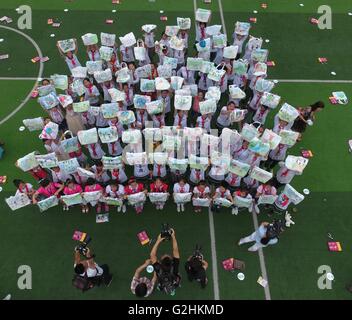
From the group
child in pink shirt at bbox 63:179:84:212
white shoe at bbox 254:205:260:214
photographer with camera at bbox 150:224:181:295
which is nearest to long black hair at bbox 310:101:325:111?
white shoe at bbox 254:205:260:214

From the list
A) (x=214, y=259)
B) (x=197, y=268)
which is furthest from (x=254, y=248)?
(x=197, y=268)

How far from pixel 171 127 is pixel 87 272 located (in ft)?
13.5

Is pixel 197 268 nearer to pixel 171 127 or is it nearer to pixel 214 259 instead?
pixel 214 259

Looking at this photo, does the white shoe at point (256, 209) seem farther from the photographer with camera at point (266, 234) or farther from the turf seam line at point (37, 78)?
the turf seam line at point (37, 78)

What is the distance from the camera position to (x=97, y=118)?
9.98 m

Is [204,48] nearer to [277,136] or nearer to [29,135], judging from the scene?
[277,136]

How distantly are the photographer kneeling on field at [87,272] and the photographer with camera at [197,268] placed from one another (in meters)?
2.01

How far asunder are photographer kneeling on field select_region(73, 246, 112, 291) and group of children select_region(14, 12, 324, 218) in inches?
66.4

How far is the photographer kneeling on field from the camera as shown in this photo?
726 cm

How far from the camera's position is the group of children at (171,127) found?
8625 millimetres

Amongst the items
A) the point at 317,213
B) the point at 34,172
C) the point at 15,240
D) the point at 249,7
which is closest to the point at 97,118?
the point at 34,172

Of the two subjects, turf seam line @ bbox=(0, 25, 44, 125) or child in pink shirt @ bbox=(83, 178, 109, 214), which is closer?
child in pink shirt @ bbox=(83, 178, 109, 214)

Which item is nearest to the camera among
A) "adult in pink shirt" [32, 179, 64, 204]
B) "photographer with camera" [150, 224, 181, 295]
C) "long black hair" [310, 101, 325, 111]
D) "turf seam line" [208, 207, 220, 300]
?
"photographer with camera" [150, 224, 181, 295]

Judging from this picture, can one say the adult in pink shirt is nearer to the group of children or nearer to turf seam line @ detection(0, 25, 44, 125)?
the group of children
